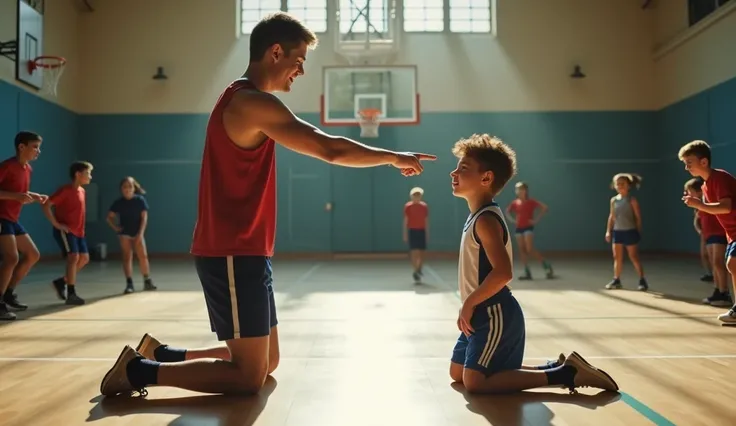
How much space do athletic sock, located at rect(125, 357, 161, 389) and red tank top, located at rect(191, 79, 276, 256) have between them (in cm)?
56

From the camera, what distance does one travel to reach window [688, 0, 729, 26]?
11523mm

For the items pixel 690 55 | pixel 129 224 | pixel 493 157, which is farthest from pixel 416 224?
pixel 690 55

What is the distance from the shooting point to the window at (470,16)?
46.5 feet

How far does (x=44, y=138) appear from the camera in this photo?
40.4 ft

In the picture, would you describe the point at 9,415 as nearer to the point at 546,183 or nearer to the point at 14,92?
the point at 14,92

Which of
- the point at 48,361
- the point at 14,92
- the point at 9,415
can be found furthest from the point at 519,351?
the point at 14,92

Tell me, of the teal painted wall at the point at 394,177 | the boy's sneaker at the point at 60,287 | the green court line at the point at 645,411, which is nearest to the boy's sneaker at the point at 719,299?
the green court line at the point at 645,411

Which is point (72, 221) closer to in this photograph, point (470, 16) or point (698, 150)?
point (698, 150)

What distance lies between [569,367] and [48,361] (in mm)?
3061

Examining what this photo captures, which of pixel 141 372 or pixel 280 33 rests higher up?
pixel 280 33

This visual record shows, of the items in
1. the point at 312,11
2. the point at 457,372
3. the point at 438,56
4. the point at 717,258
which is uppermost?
the point at 312,11

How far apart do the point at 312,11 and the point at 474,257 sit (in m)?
12.7

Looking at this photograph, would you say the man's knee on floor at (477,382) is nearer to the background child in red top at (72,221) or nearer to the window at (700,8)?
the background child in red top at (72,221)

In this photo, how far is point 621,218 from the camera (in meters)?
7.49
